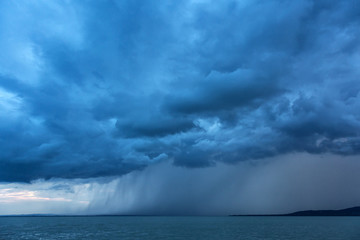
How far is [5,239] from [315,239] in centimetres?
10918

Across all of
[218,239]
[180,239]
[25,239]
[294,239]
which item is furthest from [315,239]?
[25,239]

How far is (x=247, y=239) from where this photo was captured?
Answer: 9762 centimetres

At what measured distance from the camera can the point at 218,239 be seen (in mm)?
98312

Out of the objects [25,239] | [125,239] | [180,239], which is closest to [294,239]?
[180,239]

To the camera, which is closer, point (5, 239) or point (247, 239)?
point (247, 239)

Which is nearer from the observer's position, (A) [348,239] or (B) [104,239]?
(A) [348,239]

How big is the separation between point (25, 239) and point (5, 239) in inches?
344

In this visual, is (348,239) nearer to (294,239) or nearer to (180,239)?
(294,239)

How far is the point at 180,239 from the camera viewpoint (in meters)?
99.9

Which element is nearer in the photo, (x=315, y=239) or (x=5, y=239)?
(x=315, y=239)

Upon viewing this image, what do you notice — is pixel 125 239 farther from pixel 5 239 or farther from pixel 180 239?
pixel 5 239

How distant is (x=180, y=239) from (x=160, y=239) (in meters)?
6.83

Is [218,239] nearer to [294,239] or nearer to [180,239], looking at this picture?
[180,239]

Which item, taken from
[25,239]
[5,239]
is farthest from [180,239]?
[5,239]
